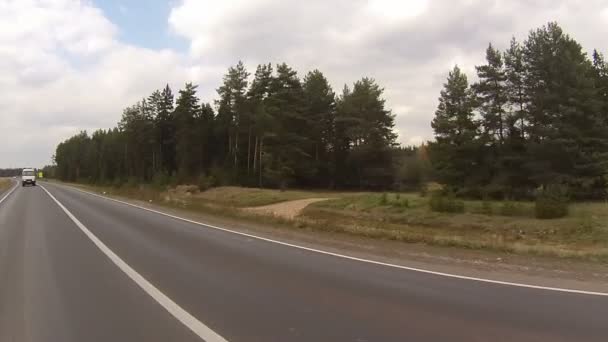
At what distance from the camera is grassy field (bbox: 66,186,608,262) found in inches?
672

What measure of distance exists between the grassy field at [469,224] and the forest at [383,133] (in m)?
8.48

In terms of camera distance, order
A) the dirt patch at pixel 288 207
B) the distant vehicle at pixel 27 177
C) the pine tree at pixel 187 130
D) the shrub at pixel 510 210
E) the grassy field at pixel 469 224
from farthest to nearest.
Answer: the distant vehicle at pixel 27 177, the pine tree at pixel 187 130, the dirt patch at pixel 288 207, the shrub at pixel 510 210, the grassy field at pixel 469 224

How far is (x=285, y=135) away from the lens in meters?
65.3

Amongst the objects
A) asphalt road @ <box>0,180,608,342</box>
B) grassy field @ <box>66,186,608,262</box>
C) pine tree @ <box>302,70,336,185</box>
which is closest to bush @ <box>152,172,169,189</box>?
pine tree @ <box>302,70,336,185</box>

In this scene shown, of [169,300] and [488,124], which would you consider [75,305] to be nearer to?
[169,300]

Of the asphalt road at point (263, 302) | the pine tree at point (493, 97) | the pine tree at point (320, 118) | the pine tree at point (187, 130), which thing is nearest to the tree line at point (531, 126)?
the pine tree at point (493, 97)

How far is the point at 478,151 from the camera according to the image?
47.1 metres

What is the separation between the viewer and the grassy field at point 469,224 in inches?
672

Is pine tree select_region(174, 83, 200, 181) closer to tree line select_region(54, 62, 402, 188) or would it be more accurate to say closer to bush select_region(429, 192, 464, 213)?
tree line select_region(54, 62, 402, 188)

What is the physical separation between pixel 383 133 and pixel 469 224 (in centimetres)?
4020

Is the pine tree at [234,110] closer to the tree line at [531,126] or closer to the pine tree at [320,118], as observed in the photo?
the pine tree at [320,118]

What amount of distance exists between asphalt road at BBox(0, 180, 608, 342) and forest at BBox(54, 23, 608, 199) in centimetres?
2973

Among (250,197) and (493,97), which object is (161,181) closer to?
(250,197)

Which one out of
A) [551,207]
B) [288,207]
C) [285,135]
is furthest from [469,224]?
[285,135]
